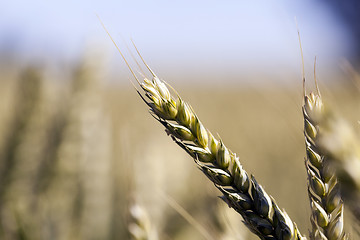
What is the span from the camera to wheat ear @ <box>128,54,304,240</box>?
0.46 meters

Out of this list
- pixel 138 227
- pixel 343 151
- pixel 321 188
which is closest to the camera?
pixel 343 151

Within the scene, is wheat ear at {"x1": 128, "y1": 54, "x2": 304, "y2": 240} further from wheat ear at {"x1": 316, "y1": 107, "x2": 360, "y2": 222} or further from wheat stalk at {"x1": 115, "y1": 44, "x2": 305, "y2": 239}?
wheat ear at {"x1": 316, "y1": 107, "x2": 360, "y2": 222}

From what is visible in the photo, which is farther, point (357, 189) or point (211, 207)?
point (211, 207)

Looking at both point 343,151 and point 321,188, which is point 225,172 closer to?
point 321,188

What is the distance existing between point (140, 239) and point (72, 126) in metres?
1.01

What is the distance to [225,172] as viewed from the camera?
0.47m

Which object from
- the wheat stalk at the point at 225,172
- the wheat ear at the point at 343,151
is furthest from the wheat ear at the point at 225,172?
the wheat ear at the point at 343,151

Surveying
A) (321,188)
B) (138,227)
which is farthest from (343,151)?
(138,227)

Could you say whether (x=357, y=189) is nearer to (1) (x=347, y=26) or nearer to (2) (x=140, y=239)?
(2) (x=140, y=239)

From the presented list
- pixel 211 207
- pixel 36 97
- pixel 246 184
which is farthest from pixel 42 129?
pixel 246 184

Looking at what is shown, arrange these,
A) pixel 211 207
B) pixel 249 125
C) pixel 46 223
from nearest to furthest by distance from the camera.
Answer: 1. pixel 211 207
2. pixel 46 223
3. pixel 249 125

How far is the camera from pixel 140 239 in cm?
65

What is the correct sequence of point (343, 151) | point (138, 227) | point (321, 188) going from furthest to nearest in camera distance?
point (138, 227) → point (321, 188) → point (343, 151)

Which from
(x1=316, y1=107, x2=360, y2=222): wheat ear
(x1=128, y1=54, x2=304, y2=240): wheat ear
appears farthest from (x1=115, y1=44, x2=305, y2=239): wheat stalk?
(x1=316, y1=107, x2=360, y2=222): wheat ear
